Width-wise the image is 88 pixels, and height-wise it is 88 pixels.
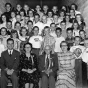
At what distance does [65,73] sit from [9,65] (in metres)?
1.21

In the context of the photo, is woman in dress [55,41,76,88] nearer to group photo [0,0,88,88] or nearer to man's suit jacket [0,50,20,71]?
group photo [0,0,88,88]

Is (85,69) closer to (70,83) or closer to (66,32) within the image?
Answer: (70,83)

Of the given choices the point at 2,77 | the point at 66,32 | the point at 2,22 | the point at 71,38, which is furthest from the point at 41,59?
the point at 2,22

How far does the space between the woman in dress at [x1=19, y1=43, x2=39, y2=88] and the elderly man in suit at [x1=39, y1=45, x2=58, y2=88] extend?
0.14 meters

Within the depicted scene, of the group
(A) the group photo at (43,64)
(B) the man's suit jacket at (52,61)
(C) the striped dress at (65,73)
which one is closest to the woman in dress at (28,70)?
(A) the group photo at (43,64)

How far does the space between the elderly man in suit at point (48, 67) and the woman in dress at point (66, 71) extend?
0.13 meters

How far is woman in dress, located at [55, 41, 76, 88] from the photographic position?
4508mm

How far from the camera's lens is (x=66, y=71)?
4.82 meters

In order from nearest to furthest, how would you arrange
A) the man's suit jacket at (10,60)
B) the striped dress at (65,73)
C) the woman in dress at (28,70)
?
the striped dress at (65,73), the woman in dress at (28,70), the man's suit jacket at (10,60)

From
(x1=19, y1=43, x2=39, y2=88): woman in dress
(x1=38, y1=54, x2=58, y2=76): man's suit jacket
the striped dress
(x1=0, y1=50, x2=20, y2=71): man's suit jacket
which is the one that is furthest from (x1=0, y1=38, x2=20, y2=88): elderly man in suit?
the striped dress

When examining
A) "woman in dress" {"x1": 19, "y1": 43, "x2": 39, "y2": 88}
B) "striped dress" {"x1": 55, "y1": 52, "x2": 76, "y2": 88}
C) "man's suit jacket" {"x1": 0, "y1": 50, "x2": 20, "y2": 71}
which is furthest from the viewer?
"man's suit jacket" {"x1": 0, "y1": 50, "x2": 20, "y2": 71}

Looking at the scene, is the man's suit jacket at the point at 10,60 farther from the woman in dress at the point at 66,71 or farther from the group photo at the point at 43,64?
the woman in dress at the point at 66,71

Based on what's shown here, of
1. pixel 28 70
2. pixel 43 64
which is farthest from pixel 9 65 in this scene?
pixel 43 64

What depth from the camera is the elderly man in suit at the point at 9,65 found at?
459 cm
